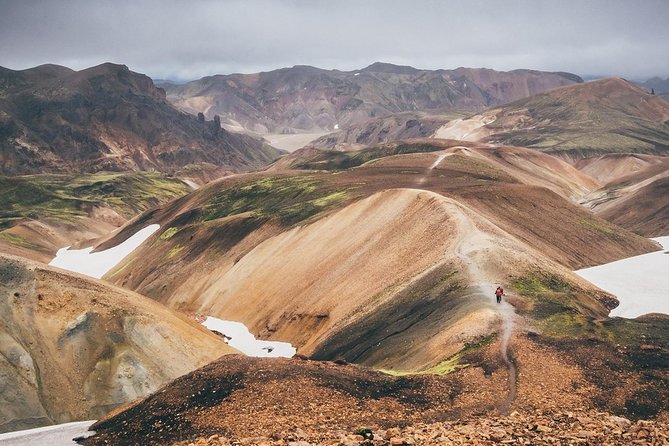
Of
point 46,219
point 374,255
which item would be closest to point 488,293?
point 374,255

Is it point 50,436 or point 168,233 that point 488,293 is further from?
point 168,233

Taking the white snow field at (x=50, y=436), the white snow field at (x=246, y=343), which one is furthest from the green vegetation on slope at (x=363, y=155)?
the white snow field at (x=50, y=436)

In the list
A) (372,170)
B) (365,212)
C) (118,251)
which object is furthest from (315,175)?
(365,212)

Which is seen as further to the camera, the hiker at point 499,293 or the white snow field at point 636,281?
the white snow field at point 636,281

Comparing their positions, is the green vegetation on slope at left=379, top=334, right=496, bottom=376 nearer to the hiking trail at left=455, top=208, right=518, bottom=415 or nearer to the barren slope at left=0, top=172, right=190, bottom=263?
the hiking trail at left=455, top=208, right=518, bottom=415

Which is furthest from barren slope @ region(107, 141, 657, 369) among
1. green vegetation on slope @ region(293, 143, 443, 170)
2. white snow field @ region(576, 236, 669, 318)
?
green vegetation on slope @ region(293, 143, 443, 170)

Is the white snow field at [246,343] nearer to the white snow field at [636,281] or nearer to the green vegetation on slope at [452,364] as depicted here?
the green vegetation on slope at [452,364]

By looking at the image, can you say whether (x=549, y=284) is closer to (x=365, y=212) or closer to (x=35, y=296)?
(x=365, y=212)
